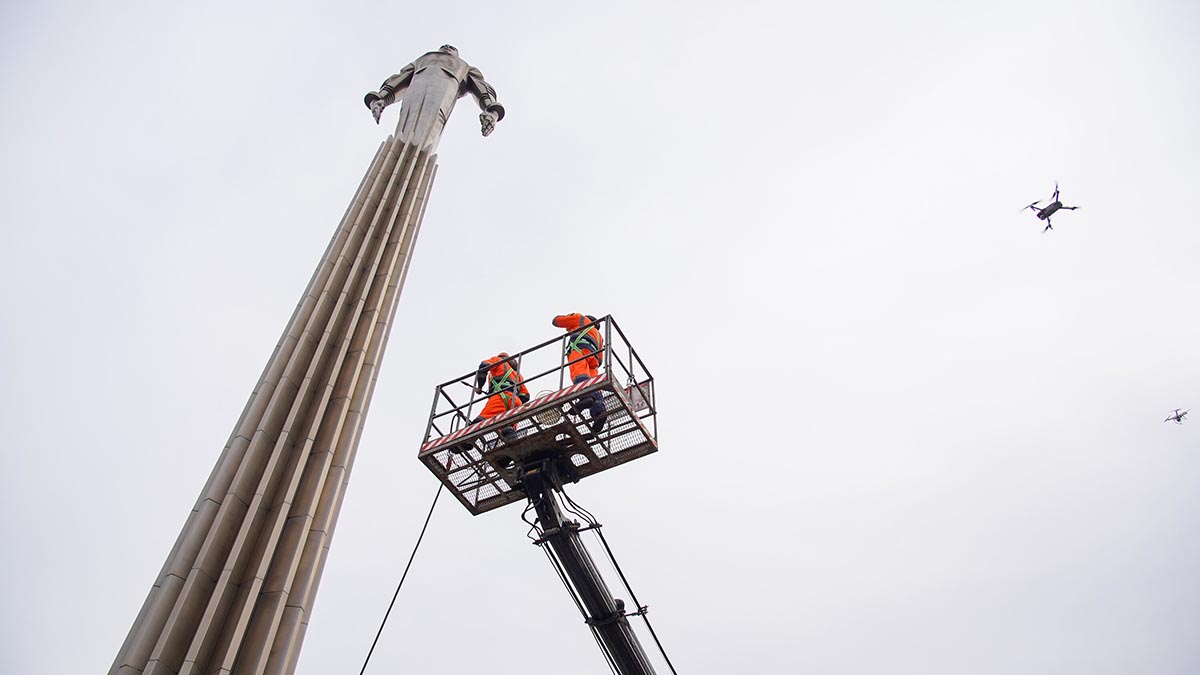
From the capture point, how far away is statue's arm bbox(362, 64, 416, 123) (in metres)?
18.1

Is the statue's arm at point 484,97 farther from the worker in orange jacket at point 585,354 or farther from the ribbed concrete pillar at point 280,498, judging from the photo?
the ribbed concrete pillar at point 280,498

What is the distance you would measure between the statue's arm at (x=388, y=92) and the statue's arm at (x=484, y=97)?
1.29 m

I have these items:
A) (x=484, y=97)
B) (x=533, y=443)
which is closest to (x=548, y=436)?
(x=533, y=443)

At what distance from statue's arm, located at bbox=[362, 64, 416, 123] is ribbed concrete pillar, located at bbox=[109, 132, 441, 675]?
21.4 feet

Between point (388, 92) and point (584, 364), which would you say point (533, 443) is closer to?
point (584, 364)

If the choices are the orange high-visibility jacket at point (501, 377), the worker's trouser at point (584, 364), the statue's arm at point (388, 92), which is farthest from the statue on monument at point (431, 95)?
the worker's trouser at point (584, 364)

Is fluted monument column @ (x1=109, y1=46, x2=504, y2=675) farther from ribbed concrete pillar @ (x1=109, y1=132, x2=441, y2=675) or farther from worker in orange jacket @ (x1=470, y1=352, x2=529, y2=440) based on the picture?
worker in orange jacket @ (x1=470, y1=352, x2=529, y2=440)

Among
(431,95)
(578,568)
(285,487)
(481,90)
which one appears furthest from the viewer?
(481,90)

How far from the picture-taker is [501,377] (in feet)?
46.9

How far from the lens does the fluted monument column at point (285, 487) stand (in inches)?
298

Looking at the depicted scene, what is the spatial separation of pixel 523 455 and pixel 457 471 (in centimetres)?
123

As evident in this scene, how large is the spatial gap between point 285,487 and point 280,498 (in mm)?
148

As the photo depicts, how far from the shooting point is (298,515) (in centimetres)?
873

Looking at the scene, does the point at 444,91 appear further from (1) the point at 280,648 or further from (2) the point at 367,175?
(1) the point at 280,648
